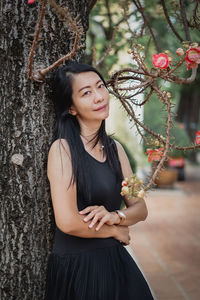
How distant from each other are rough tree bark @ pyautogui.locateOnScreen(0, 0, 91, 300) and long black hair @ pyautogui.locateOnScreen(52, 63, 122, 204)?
104mm

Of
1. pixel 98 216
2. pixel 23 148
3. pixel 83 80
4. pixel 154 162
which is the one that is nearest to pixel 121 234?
pixel 98 216

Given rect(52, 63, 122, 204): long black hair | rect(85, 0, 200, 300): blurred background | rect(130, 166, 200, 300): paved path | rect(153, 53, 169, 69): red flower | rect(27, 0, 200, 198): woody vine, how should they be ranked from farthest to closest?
rect(130, 166, 200, 300): paved path < rect(85, 0, 200, 300): blurred background < rect(52, 63, 122, 204): long black hair < rect(153, 53, 169, 69): red flower < rect(27, 0, 200, 198): woody vine

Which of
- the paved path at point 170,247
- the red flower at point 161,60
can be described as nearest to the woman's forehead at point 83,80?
the red flower at point 161,60

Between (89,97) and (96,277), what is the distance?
850 mm

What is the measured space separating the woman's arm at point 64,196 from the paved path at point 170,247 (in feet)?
7.67

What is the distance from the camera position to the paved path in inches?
162

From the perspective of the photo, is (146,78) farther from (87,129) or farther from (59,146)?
(59,146)

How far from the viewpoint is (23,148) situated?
2.04 meters

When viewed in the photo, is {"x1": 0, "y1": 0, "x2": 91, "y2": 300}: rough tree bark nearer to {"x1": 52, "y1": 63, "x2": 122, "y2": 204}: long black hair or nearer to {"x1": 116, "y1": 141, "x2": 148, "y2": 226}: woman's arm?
{"x1": 52, "y1": 63, "x2": 122, "y2": 204}: long black hair

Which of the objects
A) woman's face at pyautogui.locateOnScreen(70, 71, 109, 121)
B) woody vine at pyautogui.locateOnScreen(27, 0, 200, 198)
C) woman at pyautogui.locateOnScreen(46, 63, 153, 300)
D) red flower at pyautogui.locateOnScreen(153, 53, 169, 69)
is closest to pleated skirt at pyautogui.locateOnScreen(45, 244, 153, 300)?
woman at pyautogui.locateOnScreen(46, 63, 153, 300)

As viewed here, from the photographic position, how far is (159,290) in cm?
399

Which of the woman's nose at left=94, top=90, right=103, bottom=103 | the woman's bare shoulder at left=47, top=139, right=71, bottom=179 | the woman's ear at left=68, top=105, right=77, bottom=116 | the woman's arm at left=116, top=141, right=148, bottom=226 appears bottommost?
the woman's arm at left=116, top=141, right=148, bottom=226

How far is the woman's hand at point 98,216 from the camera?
1.82m

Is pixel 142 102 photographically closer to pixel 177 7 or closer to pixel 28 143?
pixel 28 143
